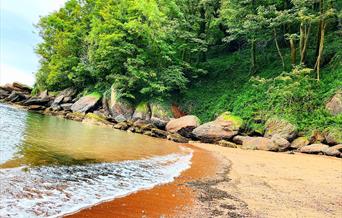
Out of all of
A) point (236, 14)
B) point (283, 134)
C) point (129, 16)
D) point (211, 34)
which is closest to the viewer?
point (283, 134)

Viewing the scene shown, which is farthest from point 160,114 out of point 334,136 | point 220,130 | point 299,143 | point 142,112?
point 334,136

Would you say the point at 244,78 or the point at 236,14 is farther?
the point at 244,78

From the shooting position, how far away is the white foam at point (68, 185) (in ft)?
16.4

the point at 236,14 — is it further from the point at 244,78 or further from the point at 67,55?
the point at 67,55

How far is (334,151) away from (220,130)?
704cm

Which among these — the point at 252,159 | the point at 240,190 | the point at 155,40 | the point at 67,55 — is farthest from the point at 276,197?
the point at 67,55

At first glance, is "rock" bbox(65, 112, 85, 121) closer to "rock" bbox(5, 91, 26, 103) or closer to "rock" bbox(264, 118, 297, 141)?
"rock" bbox(5, 91, 26, 103)

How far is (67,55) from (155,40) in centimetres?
1331

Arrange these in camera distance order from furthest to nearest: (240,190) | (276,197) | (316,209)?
(240,190) → (276,197) → (316,209)

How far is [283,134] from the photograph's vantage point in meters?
19.5

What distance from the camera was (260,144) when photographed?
59.8 ft

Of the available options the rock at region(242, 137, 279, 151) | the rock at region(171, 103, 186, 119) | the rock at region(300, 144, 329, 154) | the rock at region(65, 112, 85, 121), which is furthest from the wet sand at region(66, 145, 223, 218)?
the rock at region(65, 112, 85, 121)

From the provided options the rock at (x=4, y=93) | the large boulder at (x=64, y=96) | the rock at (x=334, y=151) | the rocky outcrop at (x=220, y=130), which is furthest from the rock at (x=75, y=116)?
the rock at (x=334, y=151)

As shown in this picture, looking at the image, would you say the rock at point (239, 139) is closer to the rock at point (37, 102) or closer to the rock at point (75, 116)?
the rock at point (75, 116)
